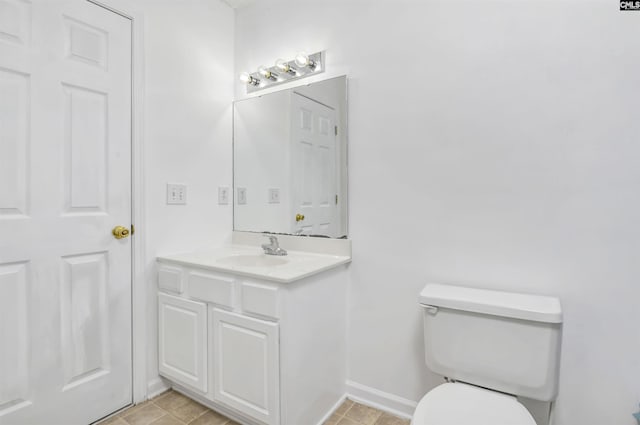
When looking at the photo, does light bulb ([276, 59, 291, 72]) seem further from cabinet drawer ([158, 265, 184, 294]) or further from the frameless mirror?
cabinet drawer ([158, 265, 184, 294])

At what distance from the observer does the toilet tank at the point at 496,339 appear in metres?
1.12

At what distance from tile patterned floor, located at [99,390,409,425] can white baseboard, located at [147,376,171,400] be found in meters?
0.04

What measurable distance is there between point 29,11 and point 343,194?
158 centimetres

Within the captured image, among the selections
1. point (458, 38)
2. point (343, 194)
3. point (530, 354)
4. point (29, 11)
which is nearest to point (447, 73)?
point (458, 38)

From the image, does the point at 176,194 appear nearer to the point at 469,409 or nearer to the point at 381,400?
the point at 381,400

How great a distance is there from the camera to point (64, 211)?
145 cm

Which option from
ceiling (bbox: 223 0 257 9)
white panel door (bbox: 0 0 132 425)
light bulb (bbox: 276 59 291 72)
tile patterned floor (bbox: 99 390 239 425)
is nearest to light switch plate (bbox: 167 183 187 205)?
white panel door (bbox: 0 0 132 425)

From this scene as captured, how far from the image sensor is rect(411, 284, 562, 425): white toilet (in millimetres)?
1051

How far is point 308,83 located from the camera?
1894mm

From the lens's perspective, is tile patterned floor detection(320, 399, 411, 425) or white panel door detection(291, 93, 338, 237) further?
white panel door detection(291, 93, 338, 237)

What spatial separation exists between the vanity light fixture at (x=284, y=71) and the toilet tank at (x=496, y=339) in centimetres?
138

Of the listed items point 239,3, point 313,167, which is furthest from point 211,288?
point 239,3

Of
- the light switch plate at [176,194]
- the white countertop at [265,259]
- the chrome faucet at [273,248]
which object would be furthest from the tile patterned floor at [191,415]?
the light switch plate at [176,194]

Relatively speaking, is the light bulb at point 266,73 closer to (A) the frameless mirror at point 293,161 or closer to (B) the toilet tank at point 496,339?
→ (A) the frameless mirror at point 293,161
